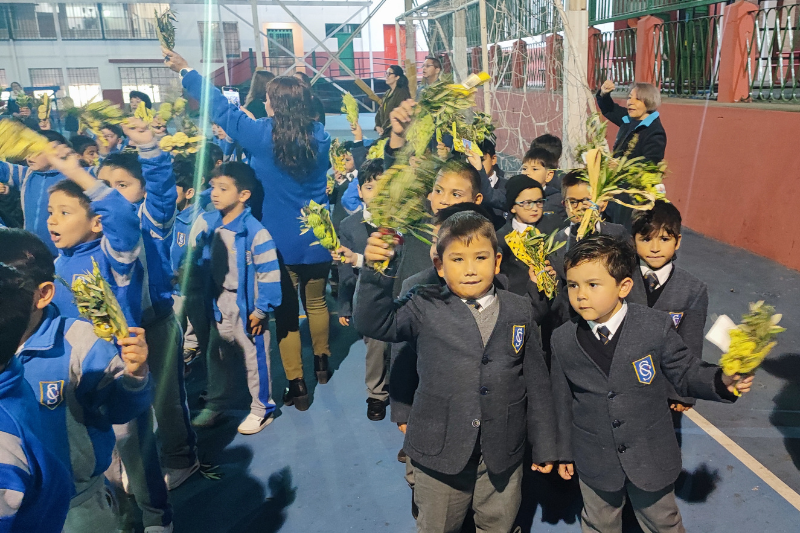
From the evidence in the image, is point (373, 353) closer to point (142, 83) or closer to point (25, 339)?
point (25, 339)

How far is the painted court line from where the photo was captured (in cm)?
313

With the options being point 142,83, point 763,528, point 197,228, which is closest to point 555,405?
point 763,528

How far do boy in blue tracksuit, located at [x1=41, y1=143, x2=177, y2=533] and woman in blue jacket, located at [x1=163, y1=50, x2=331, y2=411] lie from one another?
129 cm

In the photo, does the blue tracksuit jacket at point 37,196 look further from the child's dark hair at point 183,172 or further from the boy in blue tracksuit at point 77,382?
the boy in blue tracksuit at point 77,382

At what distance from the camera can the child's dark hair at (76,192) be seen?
2623 mm

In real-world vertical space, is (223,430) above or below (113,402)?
below

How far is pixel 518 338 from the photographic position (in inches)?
95.7

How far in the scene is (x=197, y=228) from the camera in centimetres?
417

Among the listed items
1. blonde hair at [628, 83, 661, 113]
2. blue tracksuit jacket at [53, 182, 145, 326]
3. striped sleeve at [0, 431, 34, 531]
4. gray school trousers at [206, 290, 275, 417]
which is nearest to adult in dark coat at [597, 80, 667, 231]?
blonde hair at [628, 83, 661, 113]

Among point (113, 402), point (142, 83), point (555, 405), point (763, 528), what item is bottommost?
point (763, 528)

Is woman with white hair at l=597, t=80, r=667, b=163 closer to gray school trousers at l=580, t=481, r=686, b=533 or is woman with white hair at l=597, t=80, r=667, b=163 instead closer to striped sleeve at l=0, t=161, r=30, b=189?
gray school trousers at l=580, t=481, r=686, b=533

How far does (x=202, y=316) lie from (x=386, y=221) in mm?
2447

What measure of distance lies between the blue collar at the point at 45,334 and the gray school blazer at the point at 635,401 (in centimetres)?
187

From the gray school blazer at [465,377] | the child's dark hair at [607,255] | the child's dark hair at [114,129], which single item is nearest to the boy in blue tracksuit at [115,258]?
the gray school blazer at [465,377]
